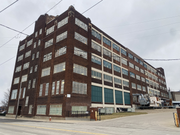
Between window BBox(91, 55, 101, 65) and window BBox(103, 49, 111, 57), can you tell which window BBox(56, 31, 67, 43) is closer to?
window BBox(91, 55, 101, 65)

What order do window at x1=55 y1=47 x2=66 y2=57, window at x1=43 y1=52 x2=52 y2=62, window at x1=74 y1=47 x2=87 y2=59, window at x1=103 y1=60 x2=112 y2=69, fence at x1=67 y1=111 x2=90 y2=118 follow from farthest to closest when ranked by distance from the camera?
window at x1=103 y1=60 x2=112 y2=69 < window at x1=43 y1=52 x2=52 y2=62 < window at x1=74 y1=47 x2=87 y2=59 < window at x1=55 y1=47 x2=66 y2=57 < fence at x1=67 y1=111 x2=90 y2=118

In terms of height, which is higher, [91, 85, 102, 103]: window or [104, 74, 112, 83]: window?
[104, 74, 112, 83]: window

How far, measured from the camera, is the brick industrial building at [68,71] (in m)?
26.8

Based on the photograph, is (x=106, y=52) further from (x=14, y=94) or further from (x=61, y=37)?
(x=14, y=94)

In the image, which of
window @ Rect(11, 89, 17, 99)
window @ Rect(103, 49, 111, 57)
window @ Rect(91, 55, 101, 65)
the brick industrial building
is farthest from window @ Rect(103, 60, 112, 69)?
window @ Rect(11, 89, 17, 99)

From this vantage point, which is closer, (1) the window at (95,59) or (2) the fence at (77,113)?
(2) the fence at (77,113)

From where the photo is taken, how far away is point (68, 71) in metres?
26.2

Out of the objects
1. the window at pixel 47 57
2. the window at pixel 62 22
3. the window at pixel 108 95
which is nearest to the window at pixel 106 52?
the window at pixel 108 95

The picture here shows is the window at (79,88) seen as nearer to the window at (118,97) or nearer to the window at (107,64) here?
the window at (107,64)

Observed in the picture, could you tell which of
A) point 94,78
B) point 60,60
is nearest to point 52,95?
point 60,60

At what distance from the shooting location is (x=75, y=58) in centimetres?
2853

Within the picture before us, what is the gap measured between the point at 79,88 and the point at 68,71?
4304 mm

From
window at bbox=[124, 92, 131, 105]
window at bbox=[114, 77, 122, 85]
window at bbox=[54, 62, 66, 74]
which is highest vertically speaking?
window at bbox=[54, 62, 66, 74]

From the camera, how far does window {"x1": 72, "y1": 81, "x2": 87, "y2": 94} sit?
1047 inches
